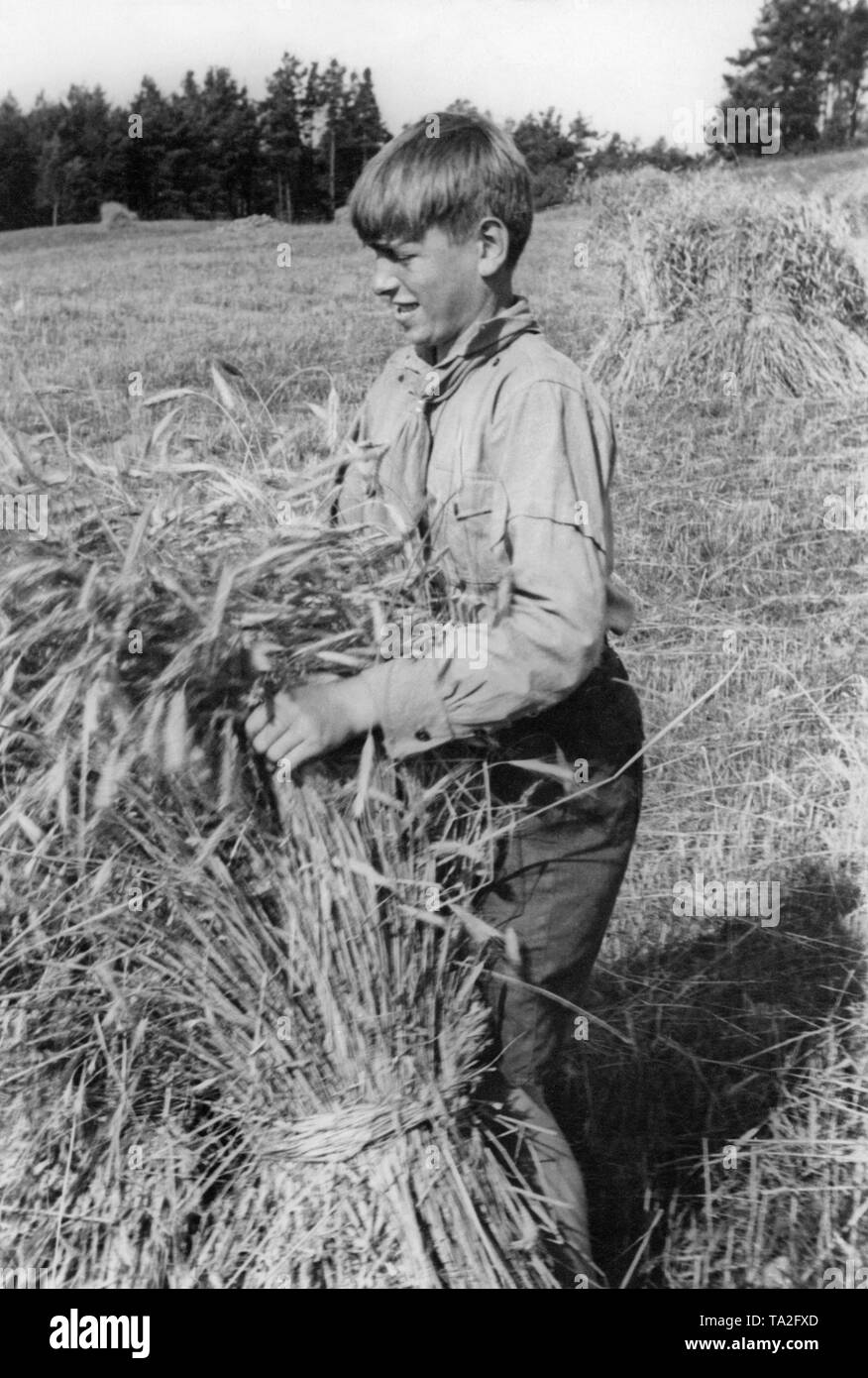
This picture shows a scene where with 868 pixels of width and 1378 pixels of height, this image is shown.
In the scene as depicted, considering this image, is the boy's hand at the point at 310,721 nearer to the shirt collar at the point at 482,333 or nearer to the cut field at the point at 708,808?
the cut field at the point at 708,808

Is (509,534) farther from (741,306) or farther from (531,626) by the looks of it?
(741,306)

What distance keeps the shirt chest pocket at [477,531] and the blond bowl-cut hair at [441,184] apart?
0.29 meters

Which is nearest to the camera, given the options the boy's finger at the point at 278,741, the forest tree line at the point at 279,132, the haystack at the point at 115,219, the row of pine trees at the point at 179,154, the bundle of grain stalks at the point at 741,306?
the boy's finger at the point at 278,741

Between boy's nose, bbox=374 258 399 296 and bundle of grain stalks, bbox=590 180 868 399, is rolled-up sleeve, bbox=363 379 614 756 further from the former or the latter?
bundle of grain stalks, bbox=590 180 868 399

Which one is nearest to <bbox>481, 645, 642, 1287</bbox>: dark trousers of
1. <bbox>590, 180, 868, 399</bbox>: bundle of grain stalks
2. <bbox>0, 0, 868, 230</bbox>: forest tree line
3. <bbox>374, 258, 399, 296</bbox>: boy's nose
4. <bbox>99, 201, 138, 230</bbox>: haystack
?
<bbox>374, 258, 399, 296</bbox>: boy's nose

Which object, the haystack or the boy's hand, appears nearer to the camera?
the boy's hand

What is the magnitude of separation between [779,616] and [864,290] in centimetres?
309

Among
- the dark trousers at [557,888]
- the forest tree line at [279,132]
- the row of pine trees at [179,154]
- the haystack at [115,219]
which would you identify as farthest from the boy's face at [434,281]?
the haystack at [115,219]

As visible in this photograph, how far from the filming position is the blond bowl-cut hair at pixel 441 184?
150cm

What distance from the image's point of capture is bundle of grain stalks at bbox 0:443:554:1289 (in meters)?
1.31
